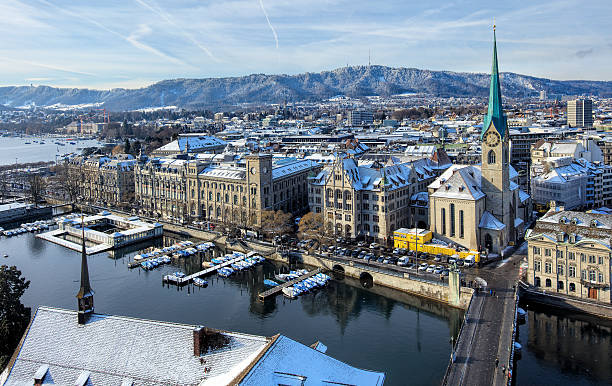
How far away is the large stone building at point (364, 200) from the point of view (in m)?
71.9

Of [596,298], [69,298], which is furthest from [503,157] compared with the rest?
[69,298]

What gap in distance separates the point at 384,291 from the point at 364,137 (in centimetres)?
10082

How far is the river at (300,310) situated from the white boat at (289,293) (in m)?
0.72

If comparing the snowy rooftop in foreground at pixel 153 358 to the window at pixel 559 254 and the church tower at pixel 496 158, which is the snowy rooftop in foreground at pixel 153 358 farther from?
the church tower at pixel 496 158

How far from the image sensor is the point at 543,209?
85188 mm

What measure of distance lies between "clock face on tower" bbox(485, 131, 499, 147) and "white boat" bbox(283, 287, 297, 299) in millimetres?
30869

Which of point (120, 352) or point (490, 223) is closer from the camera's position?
point (120, 352)

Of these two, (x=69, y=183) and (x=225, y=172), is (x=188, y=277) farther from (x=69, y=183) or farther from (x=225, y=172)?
(x=69, y=183)

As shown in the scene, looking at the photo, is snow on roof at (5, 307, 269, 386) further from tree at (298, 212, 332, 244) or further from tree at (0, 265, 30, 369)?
tree at (298, 212, 332, 244)

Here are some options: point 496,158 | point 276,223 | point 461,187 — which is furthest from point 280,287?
point 496,158

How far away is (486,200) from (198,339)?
168 ft

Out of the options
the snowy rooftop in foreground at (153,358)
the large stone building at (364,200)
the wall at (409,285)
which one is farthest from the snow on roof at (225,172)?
the snowy rooftop in foreground at (153,358)

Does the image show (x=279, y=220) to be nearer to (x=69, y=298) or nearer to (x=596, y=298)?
(x=69, y=298)

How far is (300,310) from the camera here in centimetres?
5356
